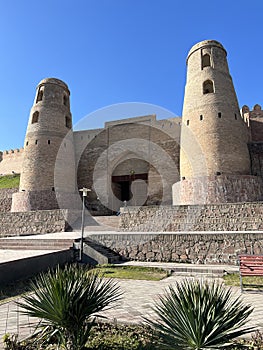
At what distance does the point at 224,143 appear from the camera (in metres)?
13.9

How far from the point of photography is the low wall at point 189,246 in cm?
749

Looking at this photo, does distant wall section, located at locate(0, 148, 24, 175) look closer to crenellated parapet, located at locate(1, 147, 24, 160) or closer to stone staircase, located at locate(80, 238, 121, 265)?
crenellated parapet, located at locate(1, 147, 24, 160)

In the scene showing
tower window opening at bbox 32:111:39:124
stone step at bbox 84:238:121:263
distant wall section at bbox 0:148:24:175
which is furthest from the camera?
distant wall section at bbox 0:148:24:175

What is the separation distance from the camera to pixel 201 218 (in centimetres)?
1052

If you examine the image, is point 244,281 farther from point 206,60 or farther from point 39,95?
point 39,95

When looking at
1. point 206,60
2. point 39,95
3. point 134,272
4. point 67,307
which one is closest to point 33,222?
point 134,272

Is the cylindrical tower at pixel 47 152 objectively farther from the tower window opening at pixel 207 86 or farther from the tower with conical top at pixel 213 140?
the tower window opening at pixel 207 86

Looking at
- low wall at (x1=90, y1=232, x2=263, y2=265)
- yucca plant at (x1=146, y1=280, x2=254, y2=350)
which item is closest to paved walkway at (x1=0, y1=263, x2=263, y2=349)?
yucca plant at (x1=146, y1=280, x2=254, y2=350)

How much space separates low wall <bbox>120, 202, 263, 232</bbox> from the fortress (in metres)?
0.16

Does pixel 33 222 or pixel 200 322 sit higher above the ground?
pixel 33 222

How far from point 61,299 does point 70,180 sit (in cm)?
1754

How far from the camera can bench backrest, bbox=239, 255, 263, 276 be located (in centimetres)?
499

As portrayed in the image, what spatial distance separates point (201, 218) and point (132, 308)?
23.6 ft

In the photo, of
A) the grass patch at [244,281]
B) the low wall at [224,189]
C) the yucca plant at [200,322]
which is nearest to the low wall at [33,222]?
the low wall at [224,189]
